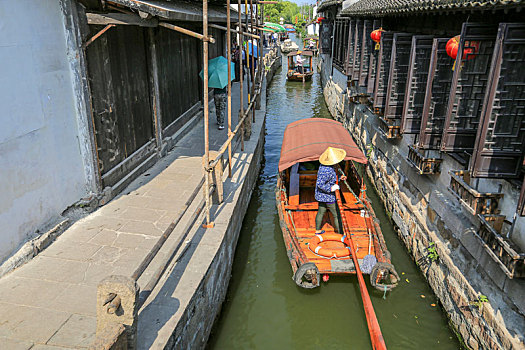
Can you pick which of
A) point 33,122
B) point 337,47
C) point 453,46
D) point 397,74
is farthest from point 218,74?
point 337,47

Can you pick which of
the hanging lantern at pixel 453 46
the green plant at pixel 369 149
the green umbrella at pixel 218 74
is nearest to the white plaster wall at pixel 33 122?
the green umbrella at pixel 218 74

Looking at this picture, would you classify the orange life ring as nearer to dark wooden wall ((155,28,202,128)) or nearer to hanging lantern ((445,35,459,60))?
hanging lantern ((445,35,459,60))

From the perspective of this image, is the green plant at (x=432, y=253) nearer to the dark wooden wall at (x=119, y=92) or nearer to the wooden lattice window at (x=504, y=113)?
the wooden lattice window at (x=504, y=113)

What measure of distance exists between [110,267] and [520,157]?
5.86 meters

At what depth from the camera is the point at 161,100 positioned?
33.0 feet

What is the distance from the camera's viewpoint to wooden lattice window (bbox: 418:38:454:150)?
6.80 metres

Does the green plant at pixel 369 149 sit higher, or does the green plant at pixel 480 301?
the green plant at pixel 369 149

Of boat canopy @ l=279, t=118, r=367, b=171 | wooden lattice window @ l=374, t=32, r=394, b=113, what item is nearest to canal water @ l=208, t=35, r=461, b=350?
boat canopy @ l=279, t=118, r=367, b=171

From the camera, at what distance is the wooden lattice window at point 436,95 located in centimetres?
680

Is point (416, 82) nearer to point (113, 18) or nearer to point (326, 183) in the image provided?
point (326, 183)

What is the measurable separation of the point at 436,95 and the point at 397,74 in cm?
208

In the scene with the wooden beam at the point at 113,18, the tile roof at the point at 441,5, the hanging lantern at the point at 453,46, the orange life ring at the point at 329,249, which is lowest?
the orange life ring at the point at 329,249

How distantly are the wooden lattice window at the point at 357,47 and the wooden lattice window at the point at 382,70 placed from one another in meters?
3.48

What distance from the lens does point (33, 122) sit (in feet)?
18.1
